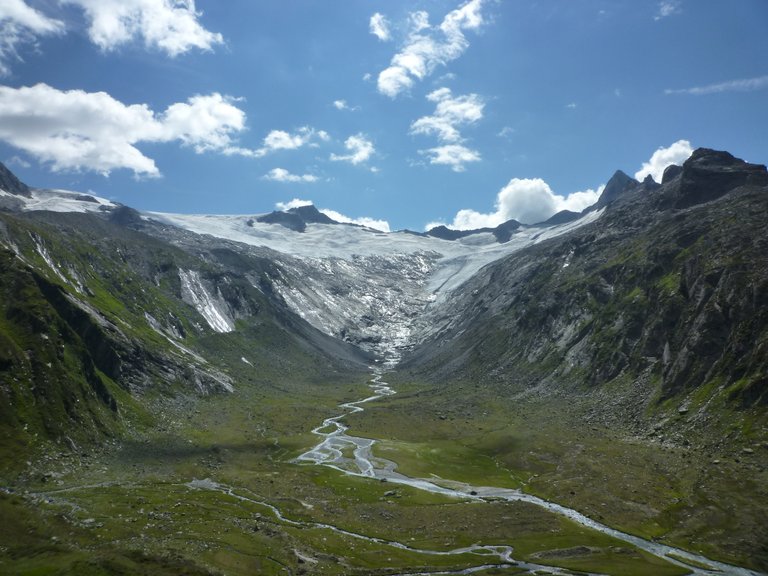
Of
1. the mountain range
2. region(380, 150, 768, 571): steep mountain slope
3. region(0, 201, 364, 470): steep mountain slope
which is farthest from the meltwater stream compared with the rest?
region(0, 201, 364, 470): steep mountain slope

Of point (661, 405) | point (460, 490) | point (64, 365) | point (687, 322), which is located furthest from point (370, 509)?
point (687, 322)

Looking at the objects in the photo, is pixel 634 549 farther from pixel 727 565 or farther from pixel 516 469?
pixel 516 469

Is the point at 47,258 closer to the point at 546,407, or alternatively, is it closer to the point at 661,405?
the point at 546,407

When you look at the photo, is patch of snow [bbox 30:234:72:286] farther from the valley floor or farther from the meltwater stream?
the meltwater stream

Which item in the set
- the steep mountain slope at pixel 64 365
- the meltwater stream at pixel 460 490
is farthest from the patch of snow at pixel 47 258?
the meltwater stream at pixel 460 490

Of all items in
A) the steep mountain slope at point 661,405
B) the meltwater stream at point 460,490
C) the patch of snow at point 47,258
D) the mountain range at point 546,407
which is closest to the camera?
the meltwater stream at point 460,490

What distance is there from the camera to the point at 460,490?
96.1 meters

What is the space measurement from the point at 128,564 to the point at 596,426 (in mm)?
103521


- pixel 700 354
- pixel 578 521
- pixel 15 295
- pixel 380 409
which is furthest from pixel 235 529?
pixel 380 409

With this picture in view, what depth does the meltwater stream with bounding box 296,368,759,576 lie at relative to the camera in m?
60.9

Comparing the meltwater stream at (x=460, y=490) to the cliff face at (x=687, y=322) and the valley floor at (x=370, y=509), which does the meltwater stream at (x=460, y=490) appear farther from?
the cliff face at (x=687, y=322)

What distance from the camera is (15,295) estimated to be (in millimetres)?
116562

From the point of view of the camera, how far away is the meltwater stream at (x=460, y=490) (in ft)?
200

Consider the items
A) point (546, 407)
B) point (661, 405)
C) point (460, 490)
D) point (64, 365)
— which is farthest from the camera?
point (546, 407)
